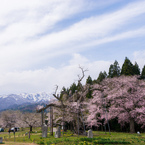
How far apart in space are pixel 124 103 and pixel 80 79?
10.5 m

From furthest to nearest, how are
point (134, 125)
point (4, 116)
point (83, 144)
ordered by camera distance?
point (4, 116)
point (134, 125)
point (83, 144)

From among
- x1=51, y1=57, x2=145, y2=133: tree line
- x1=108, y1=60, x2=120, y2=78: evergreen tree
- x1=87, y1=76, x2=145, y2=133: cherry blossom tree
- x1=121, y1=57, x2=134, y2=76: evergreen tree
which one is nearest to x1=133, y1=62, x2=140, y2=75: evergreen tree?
x1=121, y1=57, x2=134, y2=76: evergreen tree

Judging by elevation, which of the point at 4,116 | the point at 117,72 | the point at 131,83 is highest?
the point at 117,72

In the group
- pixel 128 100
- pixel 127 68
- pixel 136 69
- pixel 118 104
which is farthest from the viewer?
pixel 136 69

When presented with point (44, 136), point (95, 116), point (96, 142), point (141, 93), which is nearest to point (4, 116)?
point (95, 116)

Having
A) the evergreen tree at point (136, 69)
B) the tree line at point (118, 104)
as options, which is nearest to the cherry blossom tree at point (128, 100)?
the tree line at point (118, 104)

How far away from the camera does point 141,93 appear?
96.6ft

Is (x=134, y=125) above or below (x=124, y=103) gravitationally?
below

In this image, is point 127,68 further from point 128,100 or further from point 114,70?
point 128,100

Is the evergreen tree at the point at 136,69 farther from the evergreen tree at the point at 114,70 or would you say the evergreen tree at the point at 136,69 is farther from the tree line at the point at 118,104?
the tree line at the point at 118,104

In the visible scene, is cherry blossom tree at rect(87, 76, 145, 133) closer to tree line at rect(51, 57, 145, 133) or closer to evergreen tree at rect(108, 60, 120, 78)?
tree line at rect(51, 57, 145, 133)

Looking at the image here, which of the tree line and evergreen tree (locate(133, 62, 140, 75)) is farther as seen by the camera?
evergreen tree (locate(133, 62, 140, 75))

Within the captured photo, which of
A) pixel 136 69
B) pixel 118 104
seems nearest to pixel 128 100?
pixel 118 104

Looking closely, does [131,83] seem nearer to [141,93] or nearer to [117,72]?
[141,93]
